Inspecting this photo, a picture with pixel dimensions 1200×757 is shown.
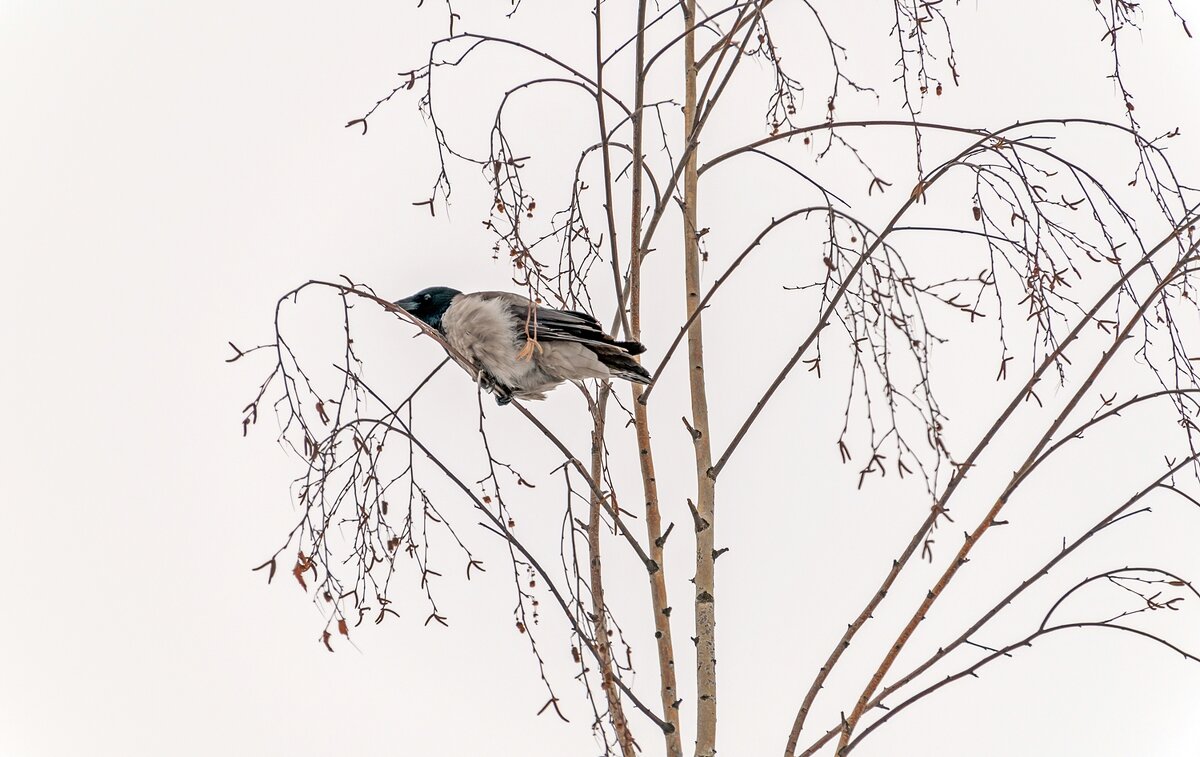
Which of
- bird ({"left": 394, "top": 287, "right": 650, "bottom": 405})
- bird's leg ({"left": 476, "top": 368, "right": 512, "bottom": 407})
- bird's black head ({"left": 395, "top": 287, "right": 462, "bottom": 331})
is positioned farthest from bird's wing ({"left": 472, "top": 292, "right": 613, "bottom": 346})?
bird's black head ({"left": 395, "top": 287, "right": 462, "bottom": 331})

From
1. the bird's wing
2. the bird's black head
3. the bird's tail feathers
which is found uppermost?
the bird's black head

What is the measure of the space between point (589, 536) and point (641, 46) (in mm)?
474

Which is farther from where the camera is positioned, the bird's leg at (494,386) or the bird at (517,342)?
the bird's leg at (494,386)

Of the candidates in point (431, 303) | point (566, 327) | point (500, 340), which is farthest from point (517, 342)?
point (431, 303)

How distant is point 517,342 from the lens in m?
1.40

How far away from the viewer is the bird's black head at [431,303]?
158 cm

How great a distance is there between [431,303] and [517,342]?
25 centimetres

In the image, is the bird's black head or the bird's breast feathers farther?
the bird's black head

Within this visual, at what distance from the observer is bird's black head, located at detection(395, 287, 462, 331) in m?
1.58

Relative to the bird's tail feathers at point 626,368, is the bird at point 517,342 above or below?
above

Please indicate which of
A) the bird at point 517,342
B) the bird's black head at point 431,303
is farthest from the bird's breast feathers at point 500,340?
the bird's black head at point 431,303

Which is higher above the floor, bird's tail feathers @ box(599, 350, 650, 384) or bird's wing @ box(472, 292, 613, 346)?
bird's wing @ box(472, 292, 613, 346)

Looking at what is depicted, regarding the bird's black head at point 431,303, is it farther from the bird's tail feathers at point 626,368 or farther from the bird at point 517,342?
the bird's tail feathers at point 626,368

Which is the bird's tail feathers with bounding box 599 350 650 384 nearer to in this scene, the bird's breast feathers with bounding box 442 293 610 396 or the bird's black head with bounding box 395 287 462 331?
the bird's breast feathers with bounding box 442 293 610 396
